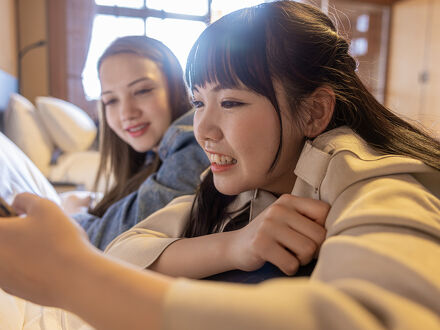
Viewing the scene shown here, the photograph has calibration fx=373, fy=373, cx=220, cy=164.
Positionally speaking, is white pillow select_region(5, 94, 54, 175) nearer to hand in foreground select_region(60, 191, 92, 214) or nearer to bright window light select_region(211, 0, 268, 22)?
hand in foreground select_region(60, 191, 92, 214)

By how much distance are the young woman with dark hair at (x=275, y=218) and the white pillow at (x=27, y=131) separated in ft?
7.06

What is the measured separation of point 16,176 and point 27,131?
1.78 metres

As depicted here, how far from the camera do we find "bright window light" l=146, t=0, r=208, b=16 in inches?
186

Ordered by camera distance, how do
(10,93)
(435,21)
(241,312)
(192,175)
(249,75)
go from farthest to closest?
(435,21) < (10,93) < (192,175) < (249,75) < (241,312)

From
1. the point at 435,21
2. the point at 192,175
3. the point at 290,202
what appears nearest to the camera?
the point at 290,202

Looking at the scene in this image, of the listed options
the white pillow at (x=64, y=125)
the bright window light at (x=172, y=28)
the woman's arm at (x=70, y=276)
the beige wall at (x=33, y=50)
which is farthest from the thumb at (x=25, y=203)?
the bright window light at (x=172, y=28)

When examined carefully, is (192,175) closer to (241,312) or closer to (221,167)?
(221,167)

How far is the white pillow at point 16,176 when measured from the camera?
928mm

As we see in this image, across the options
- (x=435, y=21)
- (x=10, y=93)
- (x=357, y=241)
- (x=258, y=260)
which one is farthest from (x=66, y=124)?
(x=435, y=21)

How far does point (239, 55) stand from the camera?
0.63m

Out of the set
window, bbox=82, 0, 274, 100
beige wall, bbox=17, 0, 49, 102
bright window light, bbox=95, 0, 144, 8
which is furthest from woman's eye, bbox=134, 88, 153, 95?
bright window light, bbox=95, 0, 144, 8

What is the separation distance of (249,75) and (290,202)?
0.23 metres

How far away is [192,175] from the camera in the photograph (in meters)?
1.03

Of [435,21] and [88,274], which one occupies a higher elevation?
[435,21]
